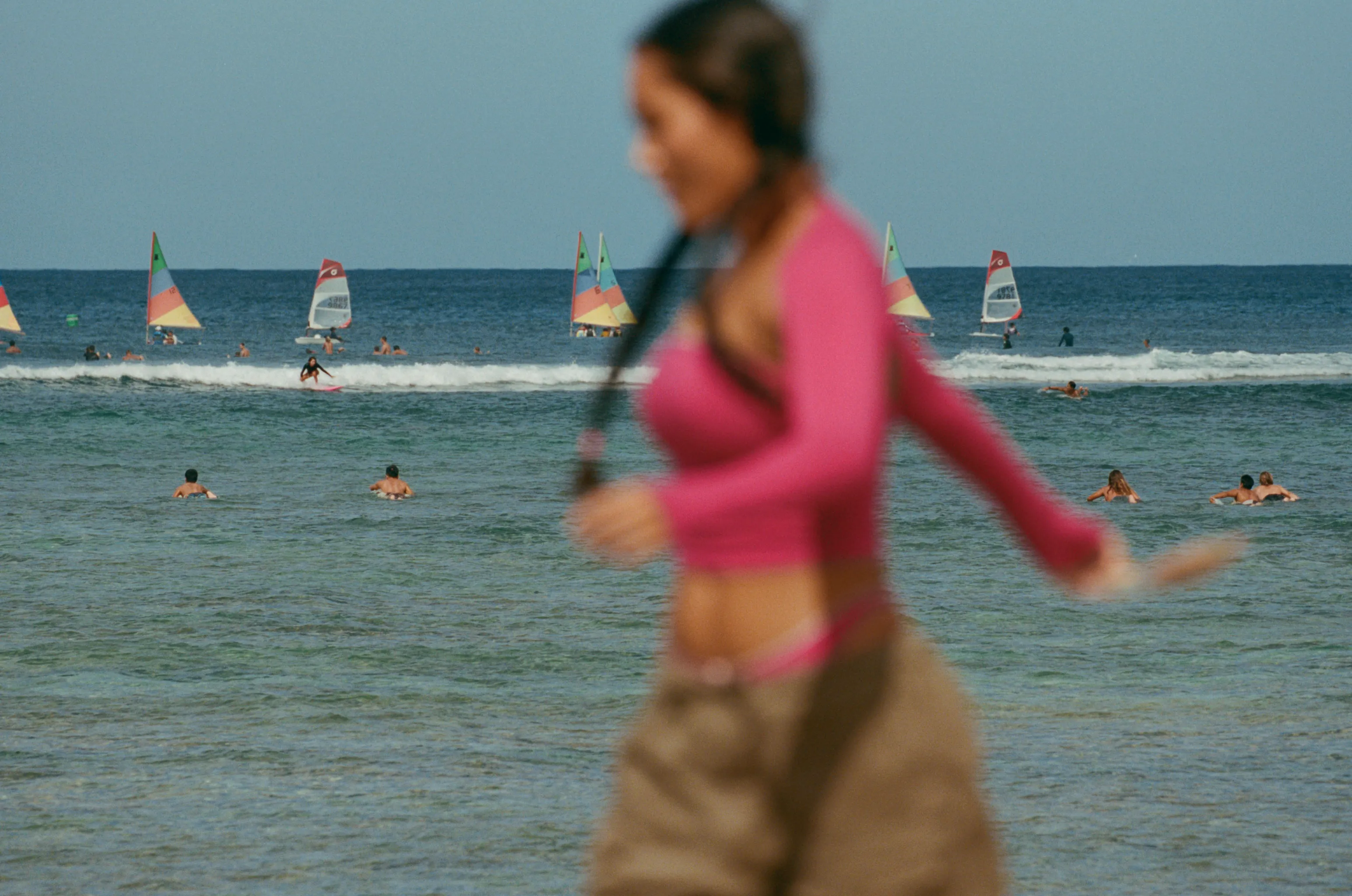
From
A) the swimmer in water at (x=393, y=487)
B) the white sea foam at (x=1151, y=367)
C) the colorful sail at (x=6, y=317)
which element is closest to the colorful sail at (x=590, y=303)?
the white sea foam at (x=1151, y=367)

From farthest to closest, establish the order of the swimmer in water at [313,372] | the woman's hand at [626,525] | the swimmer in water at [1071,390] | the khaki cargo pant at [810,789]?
the swimmer in water at [313,372] < the swimmer in water at [1071,390] < the khaki cargo pant at [810,789] < the woman's hand at [626,525]

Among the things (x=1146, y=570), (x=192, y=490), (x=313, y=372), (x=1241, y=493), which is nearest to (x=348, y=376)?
(x=313, y=372)

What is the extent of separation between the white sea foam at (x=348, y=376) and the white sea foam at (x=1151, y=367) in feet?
43.7

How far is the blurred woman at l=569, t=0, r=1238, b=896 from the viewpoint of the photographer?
1.83 m

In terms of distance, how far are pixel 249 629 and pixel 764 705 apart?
44.8ft

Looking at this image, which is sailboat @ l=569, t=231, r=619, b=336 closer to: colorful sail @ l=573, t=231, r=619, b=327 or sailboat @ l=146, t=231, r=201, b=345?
colorful sail @ l=573, t=231, r=619, b=327

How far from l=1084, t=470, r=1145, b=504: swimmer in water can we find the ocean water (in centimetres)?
23

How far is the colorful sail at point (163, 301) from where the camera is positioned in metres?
53.7

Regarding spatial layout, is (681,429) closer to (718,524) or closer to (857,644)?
(718,524)

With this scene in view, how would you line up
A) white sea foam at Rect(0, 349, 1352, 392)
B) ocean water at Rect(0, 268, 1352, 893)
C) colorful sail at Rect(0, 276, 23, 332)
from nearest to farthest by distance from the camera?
ocean water at Rect(0, 268, 1352, 893) < white sea foam at Rect(0, 349, 1352, 392) < colorful sail at Rect(0, 276, 23, 332)

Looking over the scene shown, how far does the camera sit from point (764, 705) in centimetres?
193

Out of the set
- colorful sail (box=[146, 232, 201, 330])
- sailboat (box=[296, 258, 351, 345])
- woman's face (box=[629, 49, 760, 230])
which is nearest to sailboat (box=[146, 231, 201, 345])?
colorful sail (box=[146, 232, 201, 330])

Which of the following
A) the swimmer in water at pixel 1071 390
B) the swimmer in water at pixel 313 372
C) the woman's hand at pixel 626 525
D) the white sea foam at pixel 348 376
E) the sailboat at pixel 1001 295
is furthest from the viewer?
the sailboat at pixel 1001 295

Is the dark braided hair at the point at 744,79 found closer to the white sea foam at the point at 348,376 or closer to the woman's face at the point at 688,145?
the woman's face at the point at 688,145
